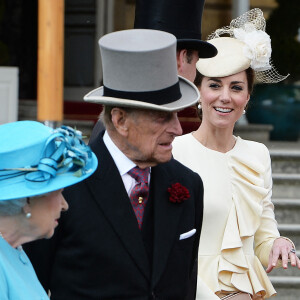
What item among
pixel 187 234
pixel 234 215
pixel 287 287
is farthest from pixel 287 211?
pixel 187 234

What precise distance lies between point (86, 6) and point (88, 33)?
0.99ft

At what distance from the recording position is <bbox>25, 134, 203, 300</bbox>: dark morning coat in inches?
122

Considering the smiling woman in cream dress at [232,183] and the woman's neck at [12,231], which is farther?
the smiling woman in cream dress at [232,183]

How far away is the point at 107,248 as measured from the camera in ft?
10.2

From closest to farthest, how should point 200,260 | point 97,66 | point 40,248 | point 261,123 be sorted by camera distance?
point 40,248 < point 200,260 < point 261,123 < point 97,66

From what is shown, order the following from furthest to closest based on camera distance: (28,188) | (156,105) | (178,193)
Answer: (178,193) < (156,105) < (28,188)

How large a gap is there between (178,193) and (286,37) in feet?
21.8

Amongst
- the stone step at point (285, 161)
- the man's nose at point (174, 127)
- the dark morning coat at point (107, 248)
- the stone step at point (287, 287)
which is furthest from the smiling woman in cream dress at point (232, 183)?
the stone step at point (285, 161)

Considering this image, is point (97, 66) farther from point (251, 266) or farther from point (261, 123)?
point (251, 266)

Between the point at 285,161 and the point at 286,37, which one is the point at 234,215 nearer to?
the point at 285,161

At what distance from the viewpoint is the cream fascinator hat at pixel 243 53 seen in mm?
4258

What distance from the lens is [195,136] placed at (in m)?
4.32

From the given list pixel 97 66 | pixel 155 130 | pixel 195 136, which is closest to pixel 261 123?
pixel 97 66

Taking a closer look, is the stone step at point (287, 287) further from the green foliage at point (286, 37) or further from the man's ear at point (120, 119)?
the man's ear at point (120, 119)
